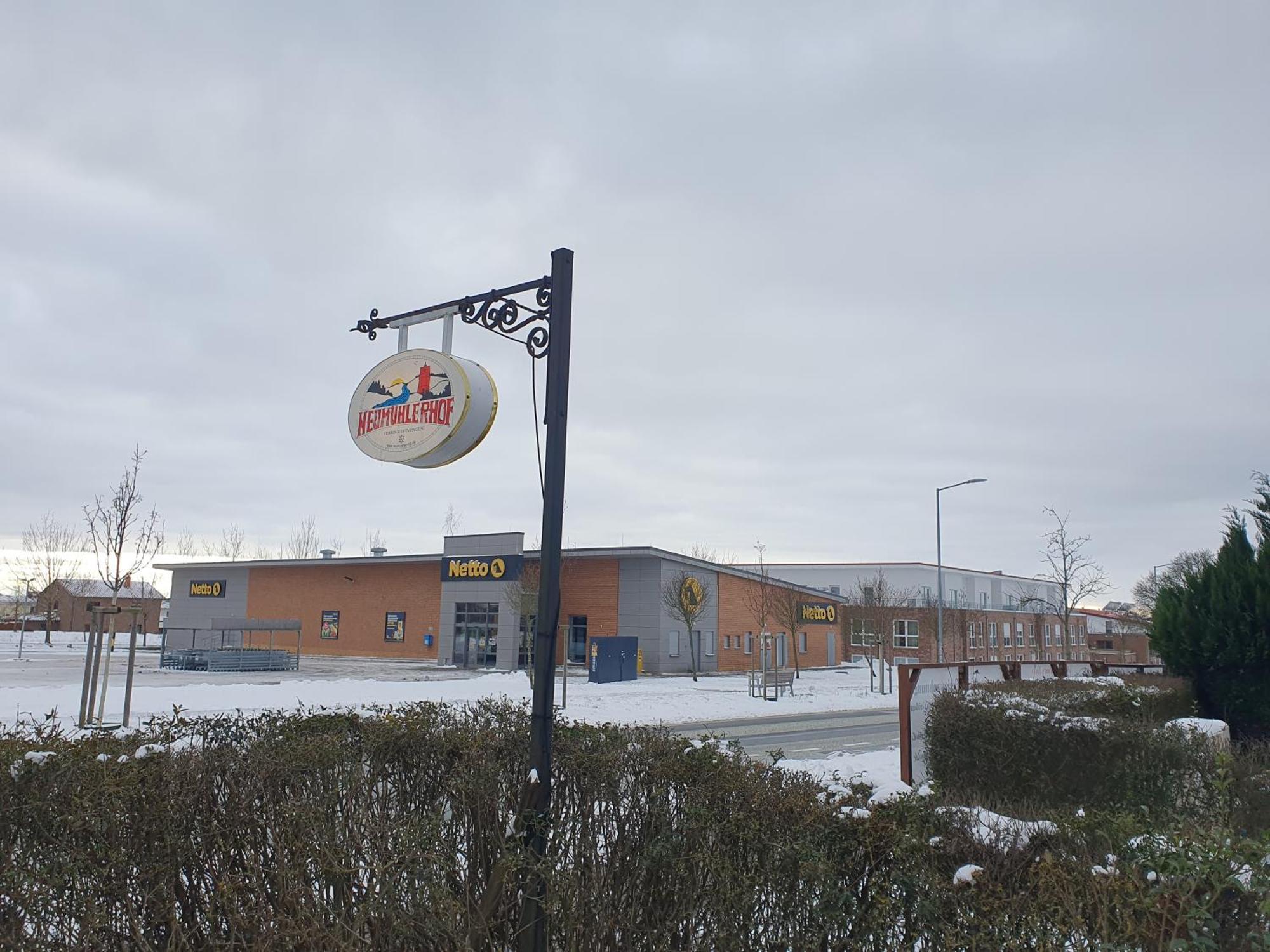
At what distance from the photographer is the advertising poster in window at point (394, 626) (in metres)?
51.2

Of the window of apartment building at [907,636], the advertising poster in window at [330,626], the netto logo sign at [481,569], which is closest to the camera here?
the netto logo sign at [481,569]

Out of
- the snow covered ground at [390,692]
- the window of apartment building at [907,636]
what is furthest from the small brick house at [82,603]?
the window of apartment building at [907,636]

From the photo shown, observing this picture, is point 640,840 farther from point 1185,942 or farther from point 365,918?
point 1185,942

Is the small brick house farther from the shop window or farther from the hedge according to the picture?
the hedge

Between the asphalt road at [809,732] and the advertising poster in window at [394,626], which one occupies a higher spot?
the advertising poster in window at [394,626]

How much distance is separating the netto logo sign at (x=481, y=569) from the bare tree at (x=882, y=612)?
1630 centimetres

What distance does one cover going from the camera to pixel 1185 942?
8.80 ft

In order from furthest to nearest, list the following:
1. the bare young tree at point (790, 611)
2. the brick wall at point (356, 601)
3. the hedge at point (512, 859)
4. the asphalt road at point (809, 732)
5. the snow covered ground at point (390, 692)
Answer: the brick wall at point (356, 601), the bare young tree at point (790, 611), the snow covered ground at point (390, 692), the asphalt road at point (809, 732), the hedge at point (512, 859)

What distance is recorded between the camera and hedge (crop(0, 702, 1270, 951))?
3.01 meters

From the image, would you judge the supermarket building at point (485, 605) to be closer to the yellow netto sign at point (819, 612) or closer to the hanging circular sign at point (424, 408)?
the yellow netto sign at point (819, 612)

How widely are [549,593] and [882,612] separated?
134ft

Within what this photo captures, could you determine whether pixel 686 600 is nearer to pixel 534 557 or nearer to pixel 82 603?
pixel 534 557

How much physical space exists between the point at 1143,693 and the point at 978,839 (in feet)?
29.0

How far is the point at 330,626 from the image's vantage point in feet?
177
